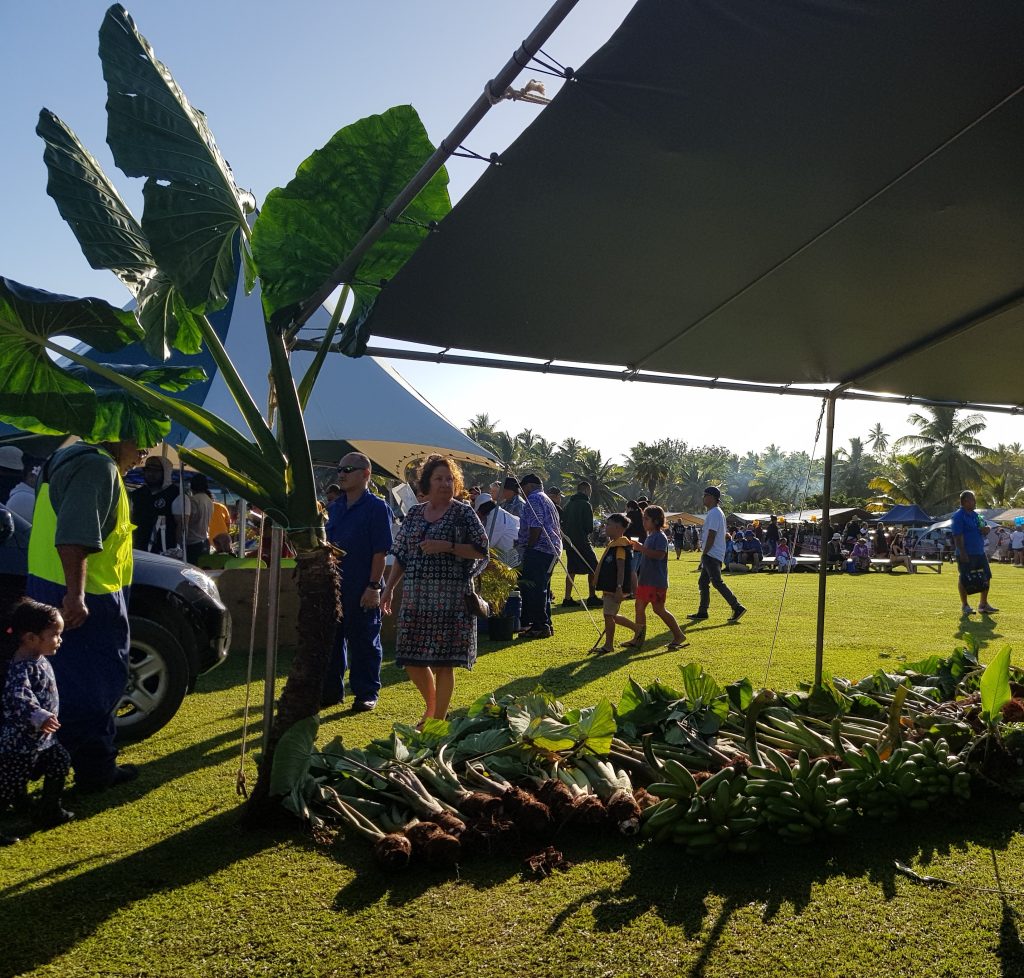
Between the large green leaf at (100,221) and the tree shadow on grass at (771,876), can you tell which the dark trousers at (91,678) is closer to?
the large green leaf at (100,221)

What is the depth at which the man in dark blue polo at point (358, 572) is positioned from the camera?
6078 mm

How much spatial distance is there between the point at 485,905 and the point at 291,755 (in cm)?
112

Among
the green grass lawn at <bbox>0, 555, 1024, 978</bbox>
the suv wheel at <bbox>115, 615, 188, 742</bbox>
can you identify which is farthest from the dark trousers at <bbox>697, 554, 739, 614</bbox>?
the green grass lawn at <bbox>0, 555, 1024, 978</bbox>

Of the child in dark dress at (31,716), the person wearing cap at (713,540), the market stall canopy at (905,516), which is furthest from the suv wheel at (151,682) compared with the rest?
the market stall canopy at (905,516)

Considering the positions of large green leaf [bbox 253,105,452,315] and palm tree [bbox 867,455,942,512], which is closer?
large green leaf [bbox 253,105,452,315]

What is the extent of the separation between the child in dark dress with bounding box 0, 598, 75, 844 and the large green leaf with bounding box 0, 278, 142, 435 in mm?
844

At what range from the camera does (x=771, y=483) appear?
415 ft

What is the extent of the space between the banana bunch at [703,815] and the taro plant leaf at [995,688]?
128cm

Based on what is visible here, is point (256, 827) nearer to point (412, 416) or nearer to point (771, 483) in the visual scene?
point (412, 416)

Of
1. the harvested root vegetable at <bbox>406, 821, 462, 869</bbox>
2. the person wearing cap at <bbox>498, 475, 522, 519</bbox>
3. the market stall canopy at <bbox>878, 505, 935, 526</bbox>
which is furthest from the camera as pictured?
the market stall canopy at <bbox>878, 505, 935, 526</bbox>

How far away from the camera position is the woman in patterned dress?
4.91 meters

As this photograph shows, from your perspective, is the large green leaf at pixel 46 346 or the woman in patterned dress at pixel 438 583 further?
the woman in patterned dress at pixel 438 583

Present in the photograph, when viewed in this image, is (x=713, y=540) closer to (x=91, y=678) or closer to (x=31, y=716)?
(x=91, y=678)

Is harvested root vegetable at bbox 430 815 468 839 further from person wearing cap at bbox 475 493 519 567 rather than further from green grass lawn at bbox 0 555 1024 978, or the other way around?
person wearing cap at bbox 475 493 519 567
